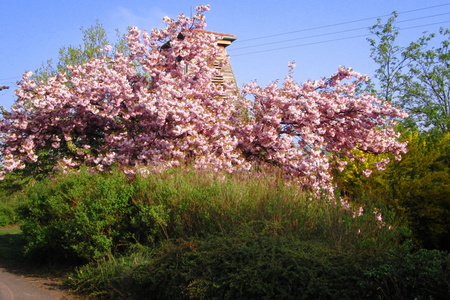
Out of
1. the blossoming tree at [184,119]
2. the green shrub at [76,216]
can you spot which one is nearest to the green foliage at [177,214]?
the green shrub at [76,216]

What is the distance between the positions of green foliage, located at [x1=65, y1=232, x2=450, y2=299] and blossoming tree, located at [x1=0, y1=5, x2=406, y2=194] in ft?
12.7

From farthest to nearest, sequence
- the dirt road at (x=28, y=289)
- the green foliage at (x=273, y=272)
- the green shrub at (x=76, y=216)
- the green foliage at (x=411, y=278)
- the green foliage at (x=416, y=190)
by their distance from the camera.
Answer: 1. the green foliage at (x=416, y=190)
2. the green shrub at (x=76, y=216)
3. the dirt road at (x=28, y=289)
4. the green foliage at (x=273, y=272)
5. the green foliage at (x=411, y=278)

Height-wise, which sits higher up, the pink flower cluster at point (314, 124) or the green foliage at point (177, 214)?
the pink flower cluster at point (314, 124)

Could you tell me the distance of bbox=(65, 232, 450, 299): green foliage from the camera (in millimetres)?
4723

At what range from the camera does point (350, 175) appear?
1223cm

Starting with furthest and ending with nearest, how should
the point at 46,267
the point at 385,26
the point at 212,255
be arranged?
the point at 385,26, the point at 46,267, the point at 212,255

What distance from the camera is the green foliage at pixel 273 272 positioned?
15.5 ft

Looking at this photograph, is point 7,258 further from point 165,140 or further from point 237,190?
point 237,190

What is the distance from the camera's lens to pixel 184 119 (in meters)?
10.6

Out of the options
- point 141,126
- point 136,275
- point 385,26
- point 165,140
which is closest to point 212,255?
point 136,275

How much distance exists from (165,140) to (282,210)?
179 inches

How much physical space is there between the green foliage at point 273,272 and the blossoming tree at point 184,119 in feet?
12.7

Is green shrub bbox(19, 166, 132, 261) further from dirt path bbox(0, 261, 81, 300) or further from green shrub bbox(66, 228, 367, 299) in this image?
green shrub bbox(66, 228, 367, 299)

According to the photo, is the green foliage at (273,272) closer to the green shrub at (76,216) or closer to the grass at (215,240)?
the grass at (215,240)
